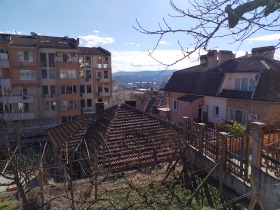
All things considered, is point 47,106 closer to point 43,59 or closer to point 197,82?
point 43,59

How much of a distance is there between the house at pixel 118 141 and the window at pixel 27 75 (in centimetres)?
1887

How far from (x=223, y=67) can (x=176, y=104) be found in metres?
6.21

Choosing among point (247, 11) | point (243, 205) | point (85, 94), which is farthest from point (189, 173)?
point (85, 94)

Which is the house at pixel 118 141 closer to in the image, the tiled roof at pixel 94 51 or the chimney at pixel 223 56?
the chimney at pixel 223 56

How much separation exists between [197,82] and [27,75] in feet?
69.7

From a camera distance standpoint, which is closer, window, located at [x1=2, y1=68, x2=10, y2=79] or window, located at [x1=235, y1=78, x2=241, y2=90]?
window, located at [x1=235, y1=78, x2=241, y2=90]

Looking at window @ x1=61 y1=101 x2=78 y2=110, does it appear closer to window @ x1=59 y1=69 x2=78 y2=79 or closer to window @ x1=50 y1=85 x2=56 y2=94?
window @ x1=50 y1=85 x2=56 y2=94

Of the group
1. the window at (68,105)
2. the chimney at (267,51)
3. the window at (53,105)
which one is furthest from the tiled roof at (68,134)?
the window at (68,105)

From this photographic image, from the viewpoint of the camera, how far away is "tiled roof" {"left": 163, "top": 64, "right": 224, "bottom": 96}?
23141 millimetres

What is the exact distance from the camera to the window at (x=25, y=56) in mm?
31234

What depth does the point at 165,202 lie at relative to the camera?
7637mm

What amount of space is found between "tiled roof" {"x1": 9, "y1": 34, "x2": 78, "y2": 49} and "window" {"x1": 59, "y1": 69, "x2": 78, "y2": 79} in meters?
3.11

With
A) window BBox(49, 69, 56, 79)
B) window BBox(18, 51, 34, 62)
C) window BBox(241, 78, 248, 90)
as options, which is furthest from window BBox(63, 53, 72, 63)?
window BBox(241, 78, 248, 90)

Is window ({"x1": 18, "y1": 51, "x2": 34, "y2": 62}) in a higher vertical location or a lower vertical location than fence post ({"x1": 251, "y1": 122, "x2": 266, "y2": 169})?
higher
